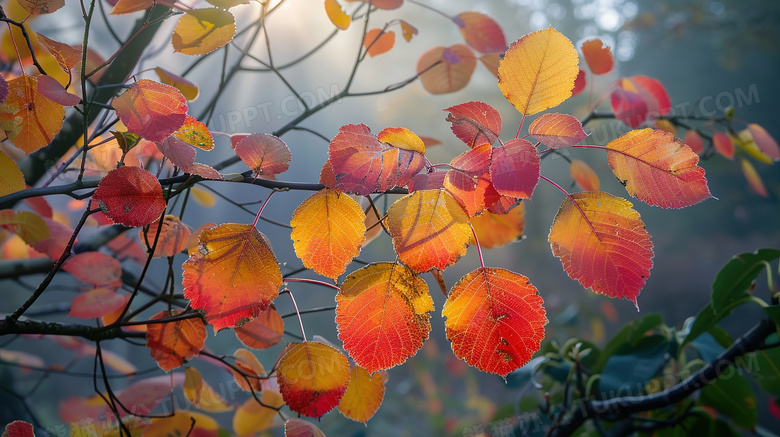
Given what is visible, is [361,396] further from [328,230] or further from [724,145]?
[724,145]

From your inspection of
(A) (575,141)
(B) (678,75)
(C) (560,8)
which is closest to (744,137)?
(A) (575,141)

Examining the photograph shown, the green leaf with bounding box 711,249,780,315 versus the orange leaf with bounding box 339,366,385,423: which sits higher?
the green leaf with bounding box 711,249,780,315

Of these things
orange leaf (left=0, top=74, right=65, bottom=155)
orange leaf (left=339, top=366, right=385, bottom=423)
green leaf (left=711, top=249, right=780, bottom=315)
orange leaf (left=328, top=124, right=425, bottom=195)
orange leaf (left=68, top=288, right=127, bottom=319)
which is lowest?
orange leaf (left=68, top=288, right=127, bottom=319)

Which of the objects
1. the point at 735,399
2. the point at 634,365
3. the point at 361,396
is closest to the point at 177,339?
the point at 361,396

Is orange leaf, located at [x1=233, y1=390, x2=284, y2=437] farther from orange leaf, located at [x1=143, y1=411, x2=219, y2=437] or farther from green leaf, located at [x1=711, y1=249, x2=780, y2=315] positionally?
green leaf, located at [x1=711, y1=249, x2=780, y2=315]

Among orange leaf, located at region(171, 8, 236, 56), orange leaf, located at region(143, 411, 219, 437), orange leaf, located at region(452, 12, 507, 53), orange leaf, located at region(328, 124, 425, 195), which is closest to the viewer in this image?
orange leaf, located at region(328, 124, 425, 195)

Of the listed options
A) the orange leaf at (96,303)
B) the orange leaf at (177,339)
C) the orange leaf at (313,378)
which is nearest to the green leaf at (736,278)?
the orange leaf at (313,378)

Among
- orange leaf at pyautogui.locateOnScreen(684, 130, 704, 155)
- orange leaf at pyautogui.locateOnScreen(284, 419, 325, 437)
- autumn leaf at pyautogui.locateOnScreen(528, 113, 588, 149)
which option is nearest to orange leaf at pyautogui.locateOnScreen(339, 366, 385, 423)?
orange leaf at pyautogui.locateOnScreen(284, 419, 325, 437)

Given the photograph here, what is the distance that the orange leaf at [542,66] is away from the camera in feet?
0.98

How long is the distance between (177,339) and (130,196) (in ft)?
0.57

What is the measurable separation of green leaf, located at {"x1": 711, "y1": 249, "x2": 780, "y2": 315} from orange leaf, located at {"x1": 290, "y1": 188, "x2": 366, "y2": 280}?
1.84 feet

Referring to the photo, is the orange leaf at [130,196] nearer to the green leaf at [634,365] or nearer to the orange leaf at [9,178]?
the orange leaf at [9,178]

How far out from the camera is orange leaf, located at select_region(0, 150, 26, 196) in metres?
0.34

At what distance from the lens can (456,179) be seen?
28 centimetres
